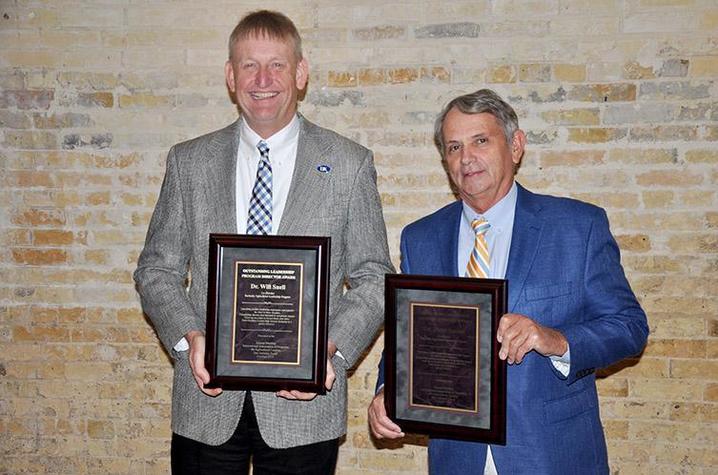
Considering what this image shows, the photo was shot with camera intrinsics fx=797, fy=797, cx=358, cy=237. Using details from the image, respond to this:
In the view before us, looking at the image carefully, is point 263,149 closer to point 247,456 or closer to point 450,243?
point 450,243

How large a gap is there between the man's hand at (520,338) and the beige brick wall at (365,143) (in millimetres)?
1670

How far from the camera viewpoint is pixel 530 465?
84.5 inches

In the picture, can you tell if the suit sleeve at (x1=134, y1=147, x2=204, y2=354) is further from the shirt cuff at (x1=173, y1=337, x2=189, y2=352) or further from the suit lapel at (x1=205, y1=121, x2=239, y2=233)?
the suit lapel at (x1=205, y1=121, x2=239, y2=233)

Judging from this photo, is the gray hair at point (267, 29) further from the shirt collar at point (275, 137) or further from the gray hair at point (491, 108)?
the gray hair at point (491, 108)

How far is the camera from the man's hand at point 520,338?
2.02 meters

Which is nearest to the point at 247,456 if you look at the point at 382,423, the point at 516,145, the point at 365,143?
the point at 382,423

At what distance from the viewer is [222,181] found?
2.49 metres

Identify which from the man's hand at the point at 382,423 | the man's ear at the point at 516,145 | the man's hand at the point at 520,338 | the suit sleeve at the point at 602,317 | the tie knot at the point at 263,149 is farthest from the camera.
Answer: the tie knot at the point at 263,149

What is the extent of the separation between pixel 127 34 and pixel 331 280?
2.03 meters

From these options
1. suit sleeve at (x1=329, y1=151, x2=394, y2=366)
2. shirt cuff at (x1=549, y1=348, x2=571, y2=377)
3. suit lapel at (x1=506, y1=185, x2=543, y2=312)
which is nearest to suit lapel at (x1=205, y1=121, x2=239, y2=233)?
suit sleeve at (x1=329, y1=151, x2=394, y2=366)

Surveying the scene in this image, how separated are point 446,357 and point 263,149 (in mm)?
889

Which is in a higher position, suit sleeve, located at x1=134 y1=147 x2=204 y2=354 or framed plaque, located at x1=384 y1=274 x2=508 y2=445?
suit sleeve, located at x1=134 y1=147 x2=204 y2=354

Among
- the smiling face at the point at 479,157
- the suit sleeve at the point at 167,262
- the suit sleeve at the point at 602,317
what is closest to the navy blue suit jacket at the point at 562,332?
the suit sleeve at the point at 602,317

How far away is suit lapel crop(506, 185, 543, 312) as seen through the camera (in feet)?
7.23
